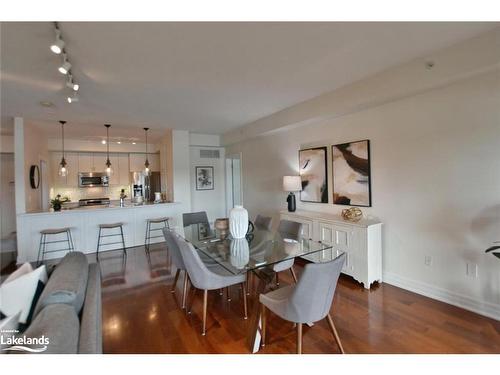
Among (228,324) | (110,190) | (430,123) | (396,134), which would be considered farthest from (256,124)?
(110,190)

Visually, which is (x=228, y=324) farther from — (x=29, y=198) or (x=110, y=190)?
(x=110, y=190)

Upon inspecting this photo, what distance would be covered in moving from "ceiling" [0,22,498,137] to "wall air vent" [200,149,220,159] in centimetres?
258

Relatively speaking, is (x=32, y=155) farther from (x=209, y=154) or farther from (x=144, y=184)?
(x=209, y=154)

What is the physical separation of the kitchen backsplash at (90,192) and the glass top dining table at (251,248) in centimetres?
517

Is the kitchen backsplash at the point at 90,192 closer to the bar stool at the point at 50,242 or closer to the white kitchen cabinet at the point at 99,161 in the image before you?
the white kitchen cabinet at the point at 99,161

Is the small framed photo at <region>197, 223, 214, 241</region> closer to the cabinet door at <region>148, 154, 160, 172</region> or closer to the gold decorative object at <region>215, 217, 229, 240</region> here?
the gold decorative object at <region>215, 217, 229, 240</region>

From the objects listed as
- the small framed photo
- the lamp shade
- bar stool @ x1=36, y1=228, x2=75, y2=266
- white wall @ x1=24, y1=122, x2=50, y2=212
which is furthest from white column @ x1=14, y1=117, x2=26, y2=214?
the lamp shade

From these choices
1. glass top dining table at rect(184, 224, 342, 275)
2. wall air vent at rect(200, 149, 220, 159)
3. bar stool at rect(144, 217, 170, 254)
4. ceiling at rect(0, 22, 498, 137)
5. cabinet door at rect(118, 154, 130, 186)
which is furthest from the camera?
cabinet door at rect(118, 154, 130, 186)

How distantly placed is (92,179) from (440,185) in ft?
25.3

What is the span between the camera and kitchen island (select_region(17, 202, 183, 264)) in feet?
13.9

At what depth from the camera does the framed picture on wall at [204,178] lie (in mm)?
6461

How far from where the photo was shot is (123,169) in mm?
7219
